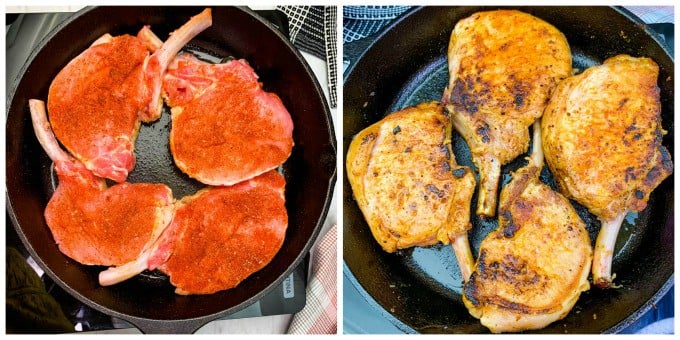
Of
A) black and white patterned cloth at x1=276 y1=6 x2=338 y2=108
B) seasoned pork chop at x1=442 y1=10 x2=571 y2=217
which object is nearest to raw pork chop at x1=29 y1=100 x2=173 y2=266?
black and white patterned cloth at x1=276 y1=6 x2=338 y2=108

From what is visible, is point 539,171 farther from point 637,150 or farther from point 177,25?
point 177,25

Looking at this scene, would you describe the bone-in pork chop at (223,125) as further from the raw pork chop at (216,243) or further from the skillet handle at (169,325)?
the skillet handle at (169,325)

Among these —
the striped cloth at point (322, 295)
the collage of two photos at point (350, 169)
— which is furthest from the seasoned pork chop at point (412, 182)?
the striped cloth at point (322, 295)

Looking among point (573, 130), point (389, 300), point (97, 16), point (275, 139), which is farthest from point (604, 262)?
point (97, 16)

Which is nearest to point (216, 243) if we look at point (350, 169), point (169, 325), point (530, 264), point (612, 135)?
point (169, 325)

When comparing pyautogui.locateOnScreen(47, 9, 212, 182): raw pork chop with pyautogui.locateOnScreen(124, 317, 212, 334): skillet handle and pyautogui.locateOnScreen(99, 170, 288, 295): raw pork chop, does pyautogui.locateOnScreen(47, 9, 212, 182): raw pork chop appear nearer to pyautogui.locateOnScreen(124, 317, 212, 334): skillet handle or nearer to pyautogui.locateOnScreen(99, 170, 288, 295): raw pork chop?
pyautogui.locateOnScreen(99, 170, 288, 295): raw pork chop
